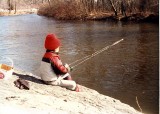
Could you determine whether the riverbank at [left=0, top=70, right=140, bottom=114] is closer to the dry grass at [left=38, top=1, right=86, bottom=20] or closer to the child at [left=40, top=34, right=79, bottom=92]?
the child at [left=40, top=34, right=79, bottom=92]

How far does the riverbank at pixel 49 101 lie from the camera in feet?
18.8

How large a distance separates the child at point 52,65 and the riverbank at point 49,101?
0.49 feet

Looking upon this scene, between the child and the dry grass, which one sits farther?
the dry grass

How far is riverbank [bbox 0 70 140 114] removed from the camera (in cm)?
573

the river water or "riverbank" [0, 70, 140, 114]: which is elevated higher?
"riverbank" [0, 70, 140, 114]

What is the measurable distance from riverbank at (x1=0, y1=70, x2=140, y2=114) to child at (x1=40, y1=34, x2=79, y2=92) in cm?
15

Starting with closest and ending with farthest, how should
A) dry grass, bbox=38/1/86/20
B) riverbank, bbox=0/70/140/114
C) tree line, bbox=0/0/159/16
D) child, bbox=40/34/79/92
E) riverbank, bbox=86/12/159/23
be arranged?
1. riverbank, bbox=0/70/140/114
2. child, bbox=40/34/79/92
3. riverbank, bbox=86/12/159/23
4. tree line, bbox=0/0/159/16
5. dry grass, bbox=38/1/86/20

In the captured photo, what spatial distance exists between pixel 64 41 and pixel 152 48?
19.4ft

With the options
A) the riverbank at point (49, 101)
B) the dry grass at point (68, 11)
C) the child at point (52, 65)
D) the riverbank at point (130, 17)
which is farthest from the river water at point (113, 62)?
the dry grass at point (68, 11)

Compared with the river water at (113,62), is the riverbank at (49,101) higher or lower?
higher

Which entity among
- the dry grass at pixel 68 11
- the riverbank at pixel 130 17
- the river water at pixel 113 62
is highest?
the dry grass at pixel 68 11

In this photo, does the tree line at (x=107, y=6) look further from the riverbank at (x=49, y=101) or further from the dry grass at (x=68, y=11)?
the riverbank at (x=49, y=101)

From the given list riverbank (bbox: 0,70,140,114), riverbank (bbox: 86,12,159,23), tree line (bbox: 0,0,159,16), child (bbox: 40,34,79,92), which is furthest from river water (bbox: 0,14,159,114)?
tree line (bbox: 0,0,159,16)

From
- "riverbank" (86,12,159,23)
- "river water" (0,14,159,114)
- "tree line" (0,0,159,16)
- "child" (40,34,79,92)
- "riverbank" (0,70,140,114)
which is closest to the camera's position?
"riverbank" (0,70,140,114)
